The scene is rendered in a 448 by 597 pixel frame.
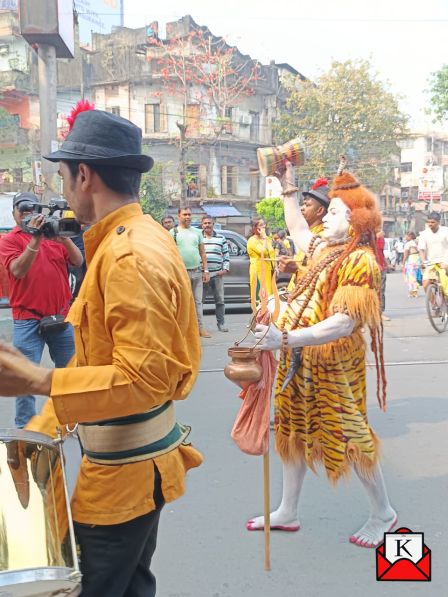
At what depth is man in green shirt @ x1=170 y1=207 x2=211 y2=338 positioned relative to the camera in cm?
918

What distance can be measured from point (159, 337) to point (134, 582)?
0.87 metres

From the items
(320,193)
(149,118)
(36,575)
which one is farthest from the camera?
(149,118)

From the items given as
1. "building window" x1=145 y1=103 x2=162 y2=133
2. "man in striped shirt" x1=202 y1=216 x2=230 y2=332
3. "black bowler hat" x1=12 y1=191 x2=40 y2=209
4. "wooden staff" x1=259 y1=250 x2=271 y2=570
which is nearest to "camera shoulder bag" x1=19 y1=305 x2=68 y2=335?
"black bowler hat" x1=12 y1=191 x2=40 y2=209

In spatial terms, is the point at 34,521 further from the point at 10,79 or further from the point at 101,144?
the point at 10,79

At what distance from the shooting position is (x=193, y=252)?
363 inches

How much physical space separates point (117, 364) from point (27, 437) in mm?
414

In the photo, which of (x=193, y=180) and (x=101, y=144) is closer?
(x=101, y=144)

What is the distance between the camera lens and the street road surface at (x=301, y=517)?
2.94 metres

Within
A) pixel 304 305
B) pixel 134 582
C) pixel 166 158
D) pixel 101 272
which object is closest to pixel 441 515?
pixel 304 305

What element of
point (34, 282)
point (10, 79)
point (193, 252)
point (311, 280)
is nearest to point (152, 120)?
point (10, 79)

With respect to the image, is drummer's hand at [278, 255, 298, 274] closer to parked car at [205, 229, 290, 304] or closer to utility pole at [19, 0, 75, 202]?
utility pole at [19, 0, 75, 202]

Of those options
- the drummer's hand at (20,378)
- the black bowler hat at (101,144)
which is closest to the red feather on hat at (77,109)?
the black bowler hat at (101,144)

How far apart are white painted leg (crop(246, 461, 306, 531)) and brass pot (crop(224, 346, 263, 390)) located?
2.46 ft

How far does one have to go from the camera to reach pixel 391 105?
1412 inches
